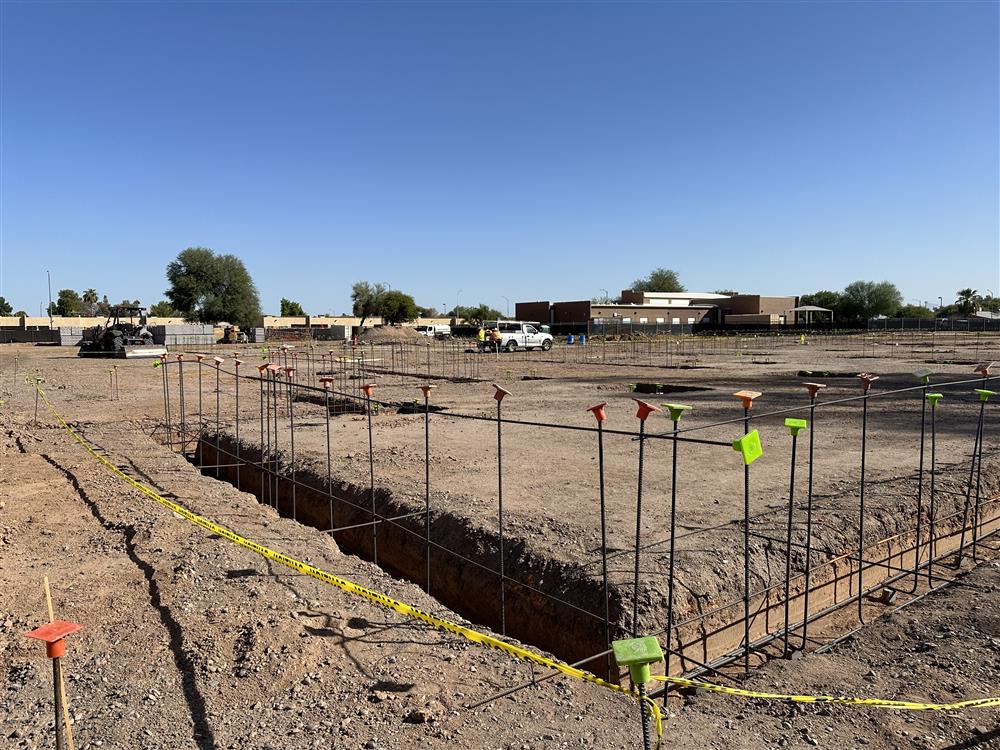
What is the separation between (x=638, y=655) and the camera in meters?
2.66

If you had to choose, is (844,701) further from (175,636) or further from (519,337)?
(519,337)

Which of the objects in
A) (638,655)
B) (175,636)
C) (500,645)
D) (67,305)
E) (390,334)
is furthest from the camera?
(67,305)

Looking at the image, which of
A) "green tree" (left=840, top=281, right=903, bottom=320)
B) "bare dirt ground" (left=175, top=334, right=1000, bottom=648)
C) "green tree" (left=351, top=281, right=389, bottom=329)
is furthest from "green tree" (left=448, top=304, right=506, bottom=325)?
"bare dirt ground" (left=175, top=334, right=1000, bottom=648)

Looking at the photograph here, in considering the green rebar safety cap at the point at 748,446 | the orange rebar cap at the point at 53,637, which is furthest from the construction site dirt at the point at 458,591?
the orange rebar cap at the point at 53,637

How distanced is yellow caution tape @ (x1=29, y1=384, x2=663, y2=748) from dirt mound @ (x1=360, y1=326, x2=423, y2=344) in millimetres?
49297

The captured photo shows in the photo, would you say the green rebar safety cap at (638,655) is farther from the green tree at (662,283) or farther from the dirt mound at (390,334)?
the green tree at (662,283)

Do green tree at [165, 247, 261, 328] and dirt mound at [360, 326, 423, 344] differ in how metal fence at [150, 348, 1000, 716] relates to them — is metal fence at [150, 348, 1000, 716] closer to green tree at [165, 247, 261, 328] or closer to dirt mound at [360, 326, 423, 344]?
dirt mound at [360, 326, 423, 344]

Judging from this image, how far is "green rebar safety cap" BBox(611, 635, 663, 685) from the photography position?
104 inches

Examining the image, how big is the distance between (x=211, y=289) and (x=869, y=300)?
91.2 meters

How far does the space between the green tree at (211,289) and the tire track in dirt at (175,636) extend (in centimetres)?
7594

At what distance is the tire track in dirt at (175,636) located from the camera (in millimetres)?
3562

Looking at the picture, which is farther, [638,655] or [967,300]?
[967,300]

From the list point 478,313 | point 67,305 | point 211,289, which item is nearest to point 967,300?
point 478,313

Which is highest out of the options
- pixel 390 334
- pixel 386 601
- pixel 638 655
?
pixel 390 334
